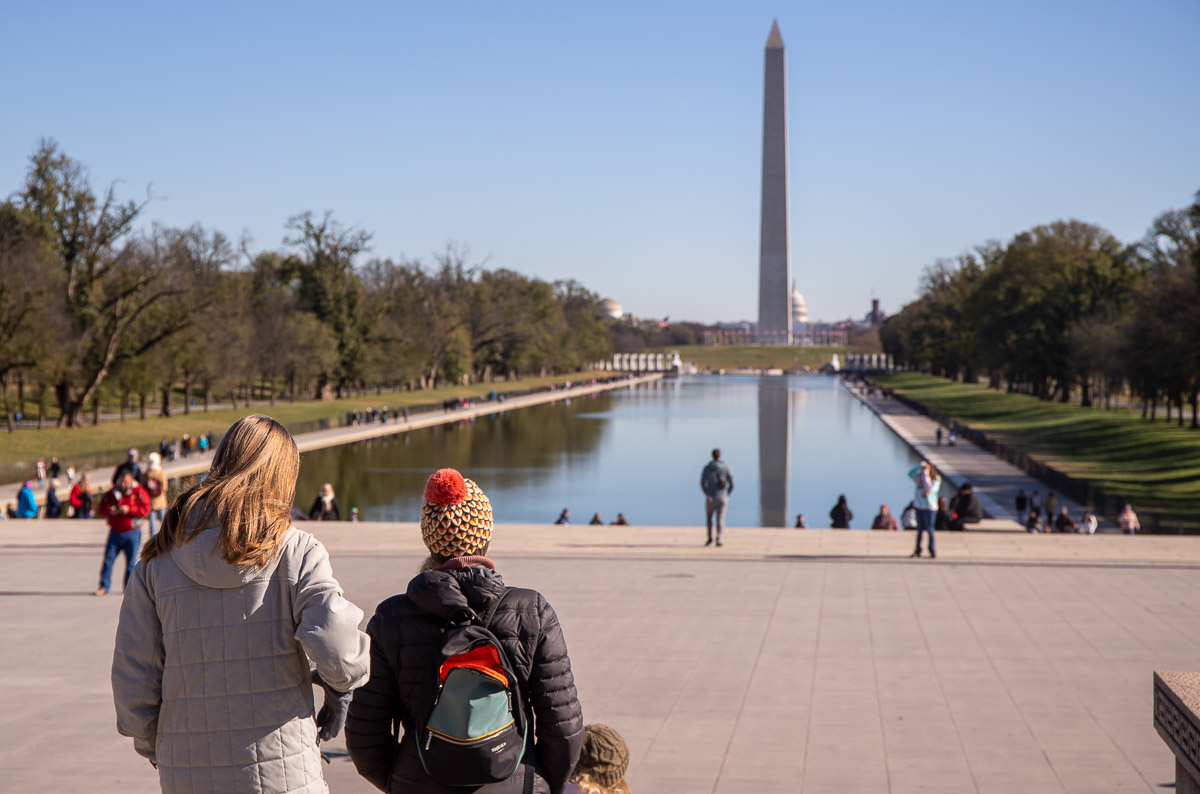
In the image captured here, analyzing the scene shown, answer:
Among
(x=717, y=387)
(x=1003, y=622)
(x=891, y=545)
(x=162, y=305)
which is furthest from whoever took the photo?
(x=717, y=387)

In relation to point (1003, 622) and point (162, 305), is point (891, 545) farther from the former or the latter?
point (162, 305)

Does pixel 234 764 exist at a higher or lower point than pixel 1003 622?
higher

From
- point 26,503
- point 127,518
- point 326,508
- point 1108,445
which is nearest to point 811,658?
point 127,518

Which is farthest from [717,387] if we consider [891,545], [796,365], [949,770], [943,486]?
[949,770]

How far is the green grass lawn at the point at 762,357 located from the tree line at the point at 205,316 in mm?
52843

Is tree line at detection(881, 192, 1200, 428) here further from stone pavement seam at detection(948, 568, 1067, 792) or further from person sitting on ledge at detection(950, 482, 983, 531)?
stone pavement seam at detection(948, 568, 1067, 792)

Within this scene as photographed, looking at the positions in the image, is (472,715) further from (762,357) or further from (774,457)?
(762,357)

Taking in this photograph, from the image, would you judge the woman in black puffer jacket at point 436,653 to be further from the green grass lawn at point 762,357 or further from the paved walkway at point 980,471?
the green grass lawn at point 762,357

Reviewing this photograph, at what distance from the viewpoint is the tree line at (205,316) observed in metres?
40.8

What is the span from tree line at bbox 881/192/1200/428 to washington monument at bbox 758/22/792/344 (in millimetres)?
19040

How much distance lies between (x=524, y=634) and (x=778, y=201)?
10168 cm

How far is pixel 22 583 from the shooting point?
39.8 feet

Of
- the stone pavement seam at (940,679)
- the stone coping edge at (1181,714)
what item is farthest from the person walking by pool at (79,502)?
the stone coping edge at (1181,714)

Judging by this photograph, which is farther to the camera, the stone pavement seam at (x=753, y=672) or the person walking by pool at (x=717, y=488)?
the person walking by pool at (x=717, y=488)
